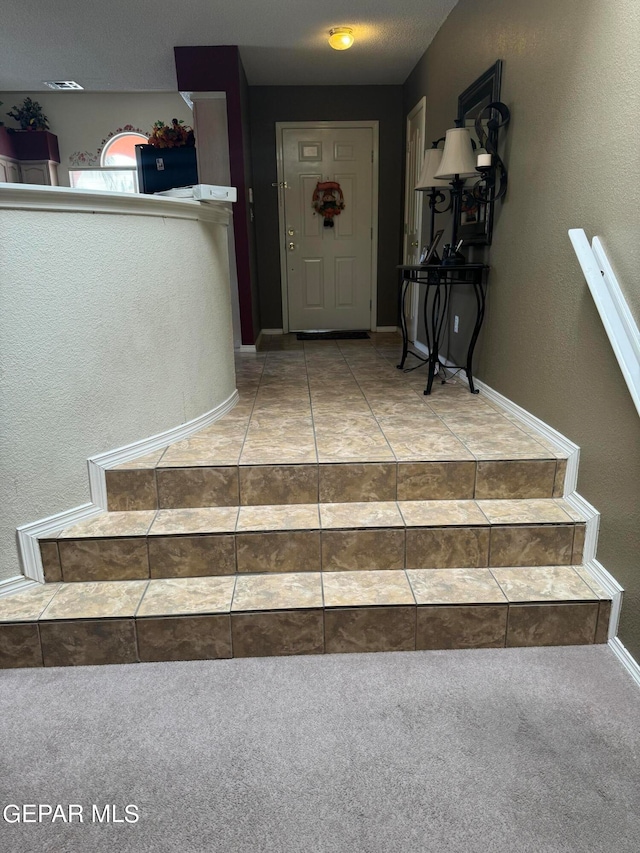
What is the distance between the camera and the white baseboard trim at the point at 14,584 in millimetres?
2037

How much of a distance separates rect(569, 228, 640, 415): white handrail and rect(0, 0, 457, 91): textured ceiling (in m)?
2.63

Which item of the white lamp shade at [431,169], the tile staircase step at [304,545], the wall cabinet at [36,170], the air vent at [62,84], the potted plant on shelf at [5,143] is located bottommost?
the tile staircase step at [304,545]

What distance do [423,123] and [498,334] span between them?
7.98 ft

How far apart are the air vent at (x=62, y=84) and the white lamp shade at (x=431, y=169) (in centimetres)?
381

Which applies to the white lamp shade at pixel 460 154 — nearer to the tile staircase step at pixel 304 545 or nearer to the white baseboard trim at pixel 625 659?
the tile staircase step at pixel 304 545

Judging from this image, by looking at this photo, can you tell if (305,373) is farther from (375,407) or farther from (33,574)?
(33,574)

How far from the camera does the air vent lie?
557 centimetres

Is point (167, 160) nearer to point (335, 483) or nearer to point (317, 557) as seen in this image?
point (335, 483)

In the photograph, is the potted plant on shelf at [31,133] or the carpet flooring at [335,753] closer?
the carpet flooring at [335,753]

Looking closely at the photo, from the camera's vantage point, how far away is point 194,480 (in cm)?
231

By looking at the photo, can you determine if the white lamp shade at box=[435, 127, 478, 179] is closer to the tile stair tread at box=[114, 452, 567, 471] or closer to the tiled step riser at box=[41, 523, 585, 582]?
the tile stair tread at box=[114, 452, 567, 471]

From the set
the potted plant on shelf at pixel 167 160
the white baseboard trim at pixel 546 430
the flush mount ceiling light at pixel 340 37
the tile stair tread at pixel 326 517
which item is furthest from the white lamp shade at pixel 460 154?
the potted plant on shelf at pixel 167 160

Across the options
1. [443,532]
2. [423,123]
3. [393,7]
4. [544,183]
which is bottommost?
[443,532]

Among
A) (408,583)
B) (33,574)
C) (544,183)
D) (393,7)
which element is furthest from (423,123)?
(33,574)
